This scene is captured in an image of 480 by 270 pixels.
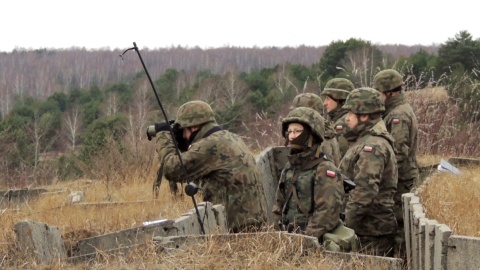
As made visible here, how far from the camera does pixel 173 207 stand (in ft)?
34.1

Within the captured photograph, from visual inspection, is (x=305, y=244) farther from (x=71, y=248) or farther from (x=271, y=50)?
(x=271, y=50)

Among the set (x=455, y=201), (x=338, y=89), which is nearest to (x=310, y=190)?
(x=455, y=201)

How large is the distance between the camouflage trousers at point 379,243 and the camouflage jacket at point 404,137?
1.14m

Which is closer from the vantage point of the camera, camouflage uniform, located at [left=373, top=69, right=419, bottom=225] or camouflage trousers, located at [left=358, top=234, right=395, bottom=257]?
camouflage trousers, located at [left=358, top=234, right=395, bottom=257]

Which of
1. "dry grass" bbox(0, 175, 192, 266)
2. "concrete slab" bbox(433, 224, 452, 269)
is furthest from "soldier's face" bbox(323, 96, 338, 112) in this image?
"concrete slab" bbox(433, 224, 452, 269)

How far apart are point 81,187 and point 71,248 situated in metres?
8.23

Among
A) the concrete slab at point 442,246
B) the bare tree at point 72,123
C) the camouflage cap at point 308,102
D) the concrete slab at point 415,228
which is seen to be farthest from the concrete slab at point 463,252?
the bare tree at point 72,123

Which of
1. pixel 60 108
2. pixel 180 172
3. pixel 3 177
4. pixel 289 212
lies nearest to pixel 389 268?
pixel 289 212

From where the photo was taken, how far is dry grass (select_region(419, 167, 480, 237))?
7.79 metres

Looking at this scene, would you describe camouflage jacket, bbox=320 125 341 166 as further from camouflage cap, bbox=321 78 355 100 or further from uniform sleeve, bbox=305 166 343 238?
uniform sleeve, bbox=305 166 343 238

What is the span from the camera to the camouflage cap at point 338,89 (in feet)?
36.7

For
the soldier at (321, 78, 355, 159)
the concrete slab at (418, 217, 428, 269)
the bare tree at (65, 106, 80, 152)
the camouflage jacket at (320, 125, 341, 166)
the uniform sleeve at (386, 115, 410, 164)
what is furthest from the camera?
the bare tree at (65, 106, 80, 152)

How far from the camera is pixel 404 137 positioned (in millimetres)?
10133

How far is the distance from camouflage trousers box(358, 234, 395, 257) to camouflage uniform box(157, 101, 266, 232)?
1.02m
